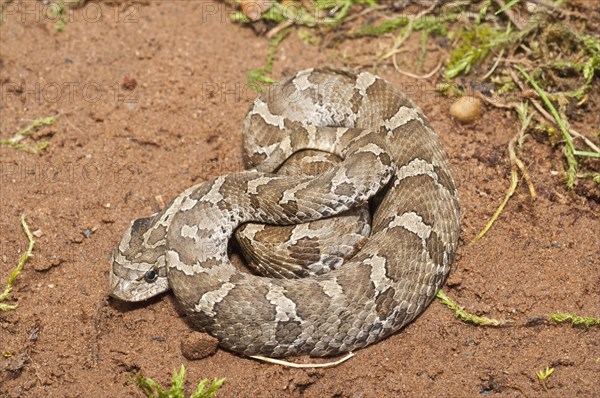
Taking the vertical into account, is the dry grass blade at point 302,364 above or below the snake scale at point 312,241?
below

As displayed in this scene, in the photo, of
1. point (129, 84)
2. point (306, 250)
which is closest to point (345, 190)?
point (306, 250)

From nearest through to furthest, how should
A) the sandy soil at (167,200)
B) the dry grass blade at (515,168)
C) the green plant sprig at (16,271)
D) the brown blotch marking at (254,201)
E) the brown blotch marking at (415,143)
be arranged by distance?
the sandy soil at (167,200) → the green plant sprig at (16,271) → the brown blotch marking at (254,201) → the brown blotch marking at (415,143) → the dry grass blade at (515,168)

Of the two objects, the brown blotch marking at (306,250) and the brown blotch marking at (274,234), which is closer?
the brown blotch marking at (306,250)

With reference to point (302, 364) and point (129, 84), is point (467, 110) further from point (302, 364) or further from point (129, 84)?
point (129, 84)

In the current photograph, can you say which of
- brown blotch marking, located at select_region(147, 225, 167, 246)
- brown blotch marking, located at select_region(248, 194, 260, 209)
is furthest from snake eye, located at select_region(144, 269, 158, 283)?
brown blotch marking, located at select_region(248, 194, 260, 209)

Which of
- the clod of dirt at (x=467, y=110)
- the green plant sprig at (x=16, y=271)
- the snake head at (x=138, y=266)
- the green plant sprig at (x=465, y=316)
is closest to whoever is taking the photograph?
the green plant sprig at (x=465, y=316)

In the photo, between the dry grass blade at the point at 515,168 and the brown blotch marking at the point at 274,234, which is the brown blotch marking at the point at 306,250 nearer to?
the brown blotch marking at the point at 274,234

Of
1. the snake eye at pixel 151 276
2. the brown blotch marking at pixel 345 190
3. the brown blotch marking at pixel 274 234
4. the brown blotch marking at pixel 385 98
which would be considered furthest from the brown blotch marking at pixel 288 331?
the brown blotch marking at pixel 385 98

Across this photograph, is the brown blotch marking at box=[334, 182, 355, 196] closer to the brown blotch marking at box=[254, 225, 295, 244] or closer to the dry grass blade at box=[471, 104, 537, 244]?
the brown blotch marking at box=[254, 225, 295, 244]
